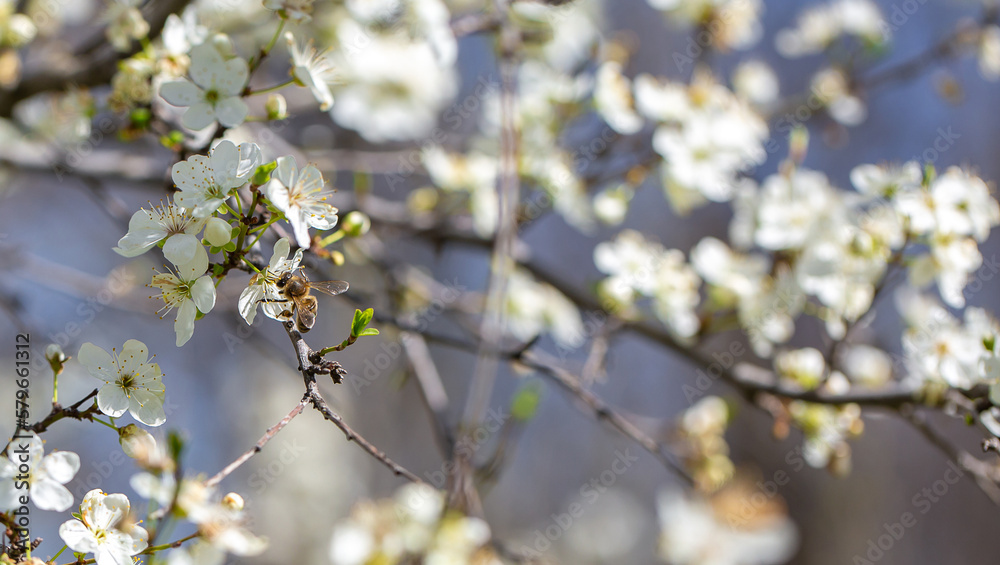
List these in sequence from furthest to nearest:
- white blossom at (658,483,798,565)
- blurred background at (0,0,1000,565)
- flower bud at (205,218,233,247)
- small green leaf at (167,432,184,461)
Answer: blurred background at (0,0,1000,565) < white blossom at (658,483,798,565) < flower bud at (205,218,233,247) < small green leaf at (167,432,184,461)

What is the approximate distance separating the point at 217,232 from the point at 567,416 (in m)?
5.97

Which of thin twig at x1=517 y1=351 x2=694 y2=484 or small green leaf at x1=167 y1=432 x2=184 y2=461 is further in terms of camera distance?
thin twig at x1=517 y1=351 x2=694 y2=484

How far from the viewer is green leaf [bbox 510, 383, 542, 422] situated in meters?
1.35

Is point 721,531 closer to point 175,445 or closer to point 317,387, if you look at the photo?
point 317,387

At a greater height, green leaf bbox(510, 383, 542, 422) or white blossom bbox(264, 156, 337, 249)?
white blossom bbox(264, 156, 337, 249)

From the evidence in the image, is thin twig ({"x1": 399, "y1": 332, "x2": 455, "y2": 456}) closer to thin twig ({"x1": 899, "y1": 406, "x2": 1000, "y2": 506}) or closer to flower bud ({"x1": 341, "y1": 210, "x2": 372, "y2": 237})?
flower bud ({"x1": 341, "y1": 210, "x2": 372, "y2": 237})

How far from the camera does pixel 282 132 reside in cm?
291

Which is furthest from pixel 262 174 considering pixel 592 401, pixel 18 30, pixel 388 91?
pixel 388 91
